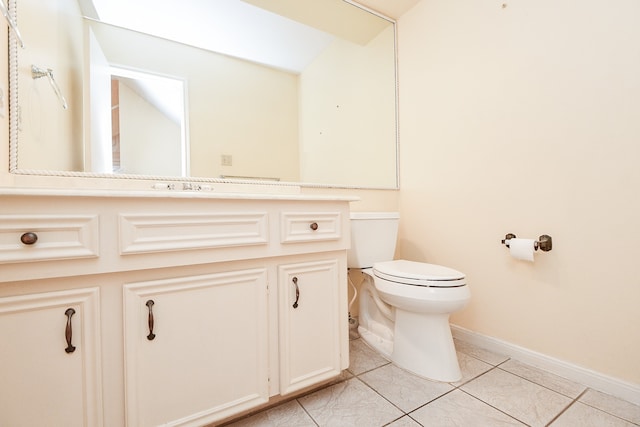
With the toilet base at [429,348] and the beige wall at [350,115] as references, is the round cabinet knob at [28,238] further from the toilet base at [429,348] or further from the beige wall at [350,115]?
the toilet base at [429,348]

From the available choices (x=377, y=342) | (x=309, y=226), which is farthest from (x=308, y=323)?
(x=377, y=342)

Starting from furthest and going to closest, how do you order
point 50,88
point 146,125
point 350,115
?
point 350,115, point 146,125, point 50,88

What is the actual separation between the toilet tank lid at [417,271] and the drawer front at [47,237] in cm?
110

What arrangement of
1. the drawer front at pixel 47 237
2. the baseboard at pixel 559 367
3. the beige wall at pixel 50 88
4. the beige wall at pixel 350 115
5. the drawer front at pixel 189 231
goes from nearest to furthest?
the drawer front at pixel 47 237
the drawer front at pixel 189 231
the beige wall at pixel 50 88
the baseboard at pixel 559 367
the beige wall at pixel 350 115

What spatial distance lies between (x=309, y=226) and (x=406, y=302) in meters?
0.57

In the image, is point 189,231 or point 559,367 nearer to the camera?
point 189,231

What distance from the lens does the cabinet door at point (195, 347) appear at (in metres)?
0.78

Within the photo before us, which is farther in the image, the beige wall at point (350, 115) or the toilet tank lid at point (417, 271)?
the beige wall at point (350, 115)

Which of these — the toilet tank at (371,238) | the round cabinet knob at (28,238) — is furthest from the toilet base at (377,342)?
the round cabinet knob at (28,238)

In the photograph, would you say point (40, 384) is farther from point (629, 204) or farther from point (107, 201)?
point (629, 204)

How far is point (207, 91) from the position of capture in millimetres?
1350

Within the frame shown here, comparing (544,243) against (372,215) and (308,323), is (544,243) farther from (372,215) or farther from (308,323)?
(308,323)

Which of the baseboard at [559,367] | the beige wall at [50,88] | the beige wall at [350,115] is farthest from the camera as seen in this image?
the beige wall at [350,115]

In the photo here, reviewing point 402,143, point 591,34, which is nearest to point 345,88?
point 402,143
